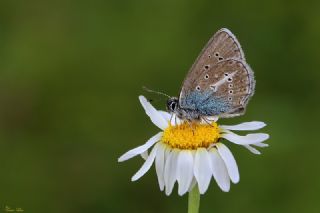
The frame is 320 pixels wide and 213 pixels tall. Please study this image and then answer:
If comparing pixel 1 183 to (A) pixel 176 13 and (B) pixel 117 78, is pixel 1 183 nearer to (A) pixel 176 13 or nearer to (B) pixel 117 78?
(B) pixel 117 78

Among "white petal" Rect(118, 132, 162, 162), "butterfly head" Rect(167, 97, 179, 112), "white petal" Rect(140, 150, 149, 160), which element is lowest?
Result: "white petal" Rect(140, 150, 149, 160)

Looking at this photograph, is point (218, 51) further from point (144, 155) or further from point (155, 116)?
point (144, 155)

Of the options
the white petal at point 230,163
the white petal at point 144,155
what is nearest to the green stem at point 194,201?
the white petal at point 230,163

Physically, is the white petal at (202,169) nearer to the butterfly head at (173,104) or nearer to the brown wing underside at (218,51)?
the butterfly head at (173,104)

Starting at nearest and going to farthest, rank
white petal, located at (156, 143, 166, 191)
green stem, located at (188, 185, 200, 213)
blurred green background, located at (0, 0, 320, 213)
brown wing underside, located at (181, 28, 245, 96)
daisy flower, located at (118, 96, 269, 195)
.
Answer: green stem, located at (188, 185, 200, 213), daisy flower, located at (118, 96, 269, 195), white petal, located at (156, 143, 166, 191), brown wing underside, located at (181, 28, 245, 96), blurred green background, located at (0, 0, 320, 213)

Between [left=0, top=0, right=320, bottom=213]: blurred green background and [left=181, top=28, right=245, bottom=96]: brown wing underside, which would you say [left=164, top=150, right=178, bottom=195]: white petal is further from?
[left=0, top=0, right=320, bottom=213]: blurred green background

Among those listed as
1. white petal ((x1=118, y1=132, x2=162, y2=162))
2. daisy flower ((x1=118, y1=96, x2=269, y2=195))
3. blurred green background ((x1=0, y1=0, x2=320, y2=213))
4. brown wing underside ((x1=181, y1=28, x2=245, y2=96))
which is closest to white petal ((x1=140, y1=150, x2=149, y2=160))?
daisy flower ((x1=118, y1=96, x2=269, y2=195))

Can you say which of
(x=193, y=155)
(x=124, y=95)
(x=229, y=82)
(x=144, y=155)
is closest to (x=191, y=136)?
(x=193, y=155)
